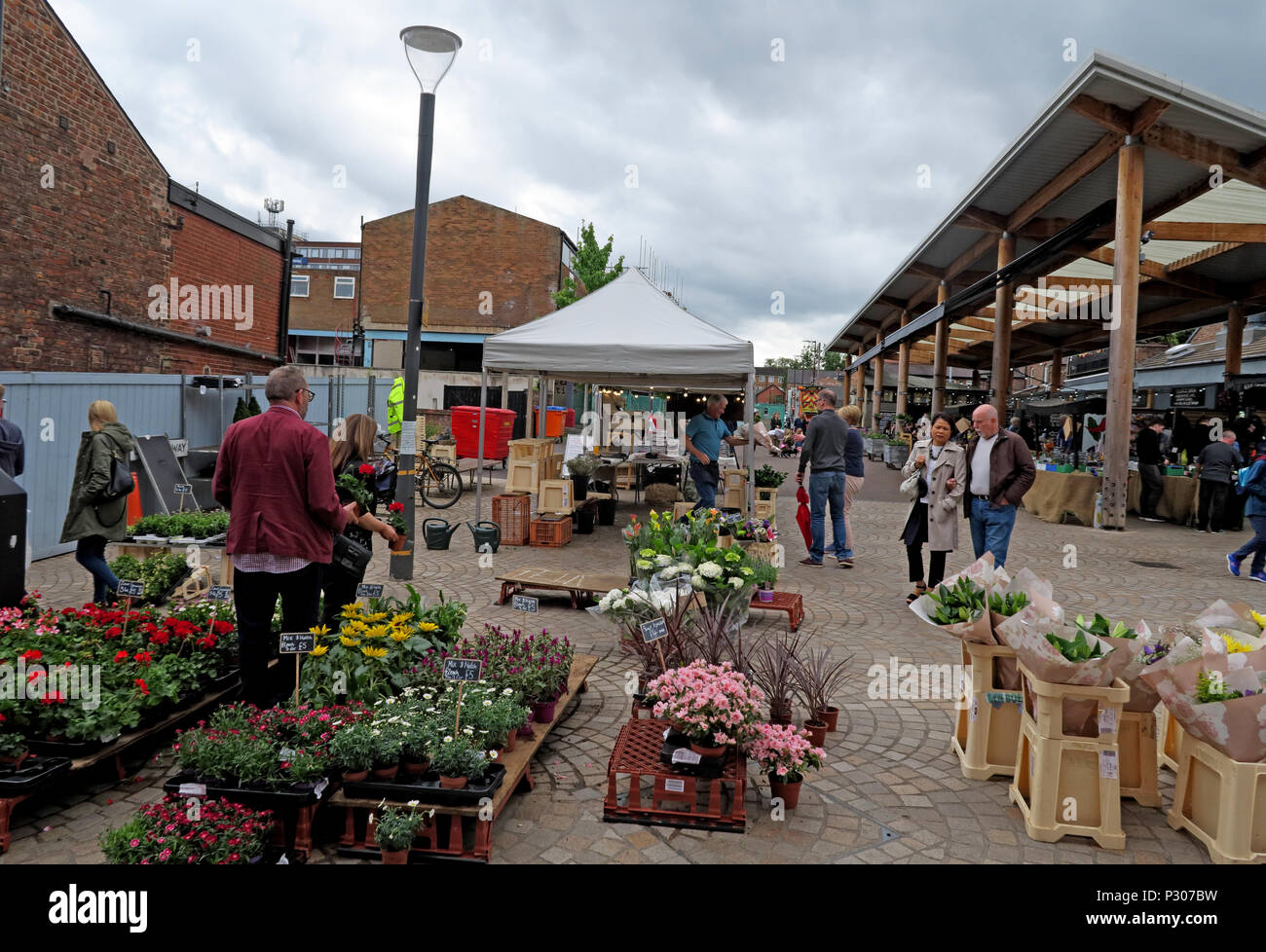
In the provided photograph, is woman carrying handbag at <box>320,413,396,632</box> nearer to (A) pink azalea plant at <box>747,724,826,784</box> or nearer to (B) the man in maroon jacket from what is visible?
(B) the man in maroon jacket

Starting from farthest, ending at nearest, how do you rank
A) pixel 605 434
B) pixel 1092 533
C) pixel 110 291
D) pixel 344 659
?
pixel 605 434
pixel 110 291
pixel 1092 533
pixel 344 659

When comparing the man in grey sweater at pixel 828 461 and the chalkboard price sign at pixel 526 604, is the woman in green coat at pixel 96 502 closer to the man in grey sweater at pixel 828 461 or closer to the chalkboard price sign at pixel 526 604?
the chalkboard price sign at pixel 526 604

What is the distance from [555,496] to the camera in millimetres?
10688

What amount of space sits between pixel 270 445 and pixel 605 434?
44.5 feet

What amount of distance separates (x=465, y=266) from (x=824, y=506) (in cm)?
3161

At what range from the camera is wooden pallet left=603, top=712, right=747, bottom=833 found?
3426 mm

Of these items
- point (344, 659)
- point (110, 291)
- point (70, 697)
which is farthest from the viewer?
point (110, 291)

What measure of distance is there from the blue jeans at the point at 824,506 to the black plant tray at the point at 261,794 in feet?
23.2

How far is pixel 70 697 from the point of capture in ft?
12.1

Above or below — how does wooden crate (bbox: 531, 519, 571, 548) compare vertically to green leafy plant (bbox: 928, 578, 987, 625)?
below

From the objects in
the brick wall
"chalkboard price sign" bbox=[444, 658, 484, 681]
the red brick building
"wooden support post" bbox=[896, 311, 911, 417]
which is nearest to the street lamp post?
"chalkboard price sign" bbox=[444, 658, 484, 681]

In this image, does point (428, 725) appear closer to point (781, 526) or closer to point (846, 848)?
point (846, 848)

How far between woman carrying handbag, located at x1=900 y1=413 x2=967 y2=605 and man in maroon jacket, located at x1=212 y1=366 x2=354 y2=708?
5179mm
